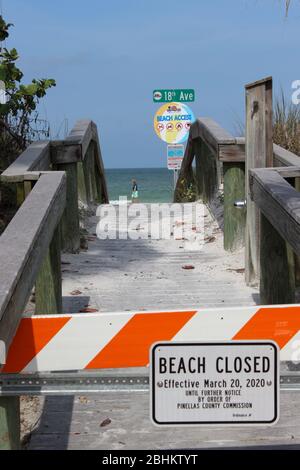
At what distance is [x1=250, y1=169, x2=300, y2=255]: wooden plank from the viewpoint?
4.18 m

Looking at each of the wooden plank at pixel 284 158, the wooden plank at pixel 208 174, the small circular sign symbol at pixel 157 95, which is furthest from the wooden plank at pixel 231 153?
the small circular sign symbol at pixel 157 95

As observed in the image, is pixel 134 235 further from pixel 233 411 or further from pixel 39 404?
pixel 233 411

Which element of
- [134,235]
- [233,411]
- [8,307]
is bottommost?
[134,235]

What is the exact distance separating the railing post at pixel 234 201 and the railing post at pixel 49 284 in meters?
2.69

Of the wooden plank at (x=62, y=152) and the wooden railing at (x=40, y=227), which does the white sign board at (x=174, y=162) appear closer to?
the wooden railing at (x=40, y=227)

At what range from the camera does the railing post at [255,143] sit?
6473 mm

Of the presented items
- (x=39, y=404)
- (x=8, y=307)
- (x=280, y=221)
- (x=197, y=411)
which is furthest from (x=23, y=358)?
(x=280, y=221)

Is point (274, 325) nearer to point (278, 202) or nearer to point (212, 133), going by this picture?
point (278, 202)

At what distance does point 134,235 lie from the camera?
9.10m

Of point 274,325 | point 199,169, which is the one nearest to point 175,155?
point 199,169

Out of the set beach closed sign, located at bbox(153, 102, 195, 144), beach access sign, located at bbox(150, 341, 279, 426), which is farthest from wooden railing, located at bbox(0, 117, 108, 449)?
beach closed sign, located at bbox(153, 102, 195, 144)

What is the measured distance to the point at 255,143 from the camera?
670 cm

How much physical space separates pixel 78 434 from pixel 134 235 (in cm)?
513

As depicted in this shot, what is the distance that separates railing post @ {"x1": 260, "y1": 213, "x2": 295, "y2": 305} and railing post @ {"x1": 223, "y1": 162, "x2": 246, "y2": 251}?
227 cm
